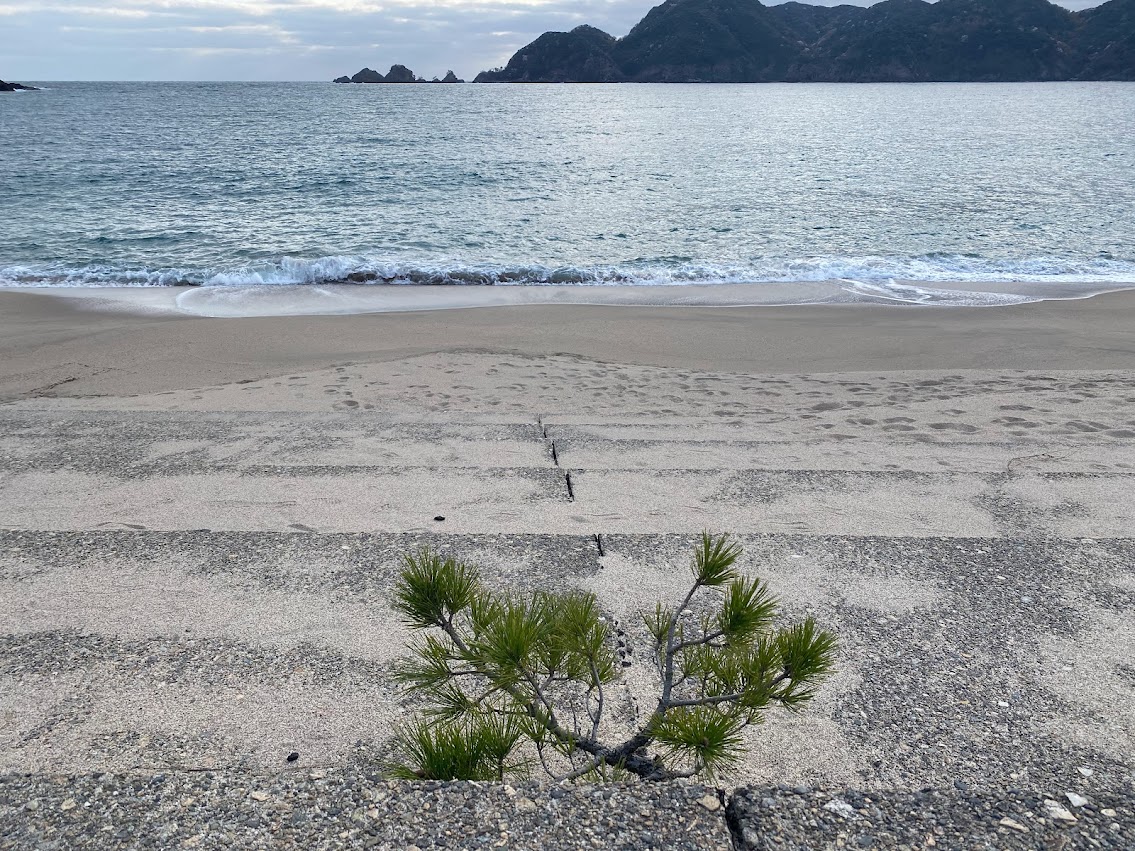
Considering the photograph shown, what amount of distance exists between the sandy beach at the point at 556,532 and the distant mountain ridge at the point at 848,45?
479 ft

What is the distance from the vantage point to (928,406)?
7184mm

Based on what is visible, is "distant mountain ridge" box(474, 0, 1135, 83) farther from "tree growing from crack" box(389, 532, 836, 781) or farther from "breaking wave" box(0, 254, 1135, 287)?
"tree growing from crack" box(389, 532, 836, 781)

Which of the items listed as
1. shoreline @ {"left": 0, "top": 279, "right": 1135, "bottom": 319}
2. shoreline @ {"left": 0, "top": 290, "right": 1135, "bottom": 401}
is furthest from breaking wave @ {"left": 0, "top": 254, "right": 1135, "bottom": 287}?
shoreline @ {"left": 0, "top": 290, "right": 1135, "bottom": 401}

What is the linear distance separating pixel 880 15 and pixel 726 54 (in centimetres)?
2798

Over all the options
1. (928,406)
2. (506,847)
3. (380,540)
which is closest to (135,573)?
(380,540)

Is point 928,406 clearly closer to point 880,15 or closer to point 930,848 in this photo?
point 930,848

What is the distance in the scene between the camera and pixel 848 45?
140125mm

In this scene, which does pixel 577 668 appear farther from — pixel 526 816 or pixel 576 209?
pixel 576 209

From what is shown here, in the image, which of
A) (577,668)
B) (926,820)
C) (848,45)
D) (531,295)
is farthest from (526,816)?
(848,45)

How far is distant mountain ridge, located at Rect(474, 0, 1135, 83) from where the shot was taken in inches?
5143

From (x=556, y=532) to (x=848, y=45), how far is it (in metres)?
157

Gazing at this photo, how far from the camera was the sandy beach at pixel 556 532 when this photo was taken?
108 inches

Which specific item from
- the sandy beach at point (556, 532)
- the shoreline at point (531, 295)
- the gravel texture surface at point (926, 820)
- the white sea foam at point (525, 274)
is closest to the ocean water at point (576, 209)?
the white sea foam at point (525, 274)

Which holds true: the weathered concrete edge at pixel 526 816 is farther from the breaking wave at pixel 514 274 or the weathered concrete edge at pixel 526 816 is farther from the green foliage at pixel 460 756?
the breaking wave at pixel 514 274
